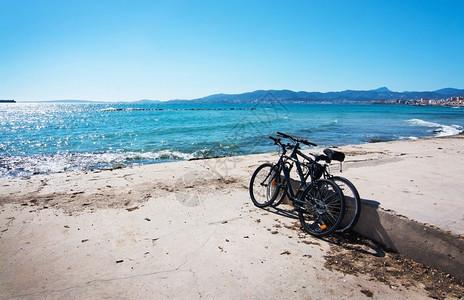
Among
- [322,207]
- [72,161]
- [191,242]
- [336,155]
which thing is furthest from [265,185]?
[72,161]

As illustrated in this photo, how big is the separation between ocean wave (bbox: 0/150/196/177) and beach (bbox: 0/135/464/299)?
14.5ft

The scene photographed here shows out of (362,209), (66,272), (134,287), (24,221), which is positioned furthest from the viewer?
(24,221)

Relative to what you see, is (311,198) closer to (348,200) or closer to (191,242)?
(348,200)

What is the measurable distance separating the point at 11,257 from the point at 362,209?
15.9ft

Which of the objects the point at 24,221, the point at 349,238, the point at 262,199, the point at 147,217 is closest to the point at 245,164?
the point at 262,199

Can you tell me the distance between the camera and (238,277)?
304cm

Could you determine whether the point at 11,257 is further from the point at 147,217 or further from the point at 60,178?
the point at 60,178

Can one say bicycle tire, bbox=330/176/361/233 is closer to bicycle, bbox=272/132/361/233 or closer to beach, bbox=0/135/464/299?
bicycle, bbox=272/132/361/233

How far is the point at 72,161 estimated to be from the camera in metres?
12.4

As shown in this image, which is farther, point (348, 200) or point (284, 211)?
point (284, 211)

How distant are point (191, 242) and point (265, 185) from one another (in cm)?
200

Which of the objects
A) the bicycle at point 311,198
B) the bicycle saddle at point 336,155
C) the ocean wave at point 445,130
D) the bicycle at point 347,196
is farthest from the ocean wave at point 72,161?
the ocean wave at point 445,130

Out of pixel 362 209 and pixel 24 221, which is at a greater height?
pixel 362 209

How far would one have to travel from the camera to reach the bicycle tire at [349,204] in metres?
3.62
